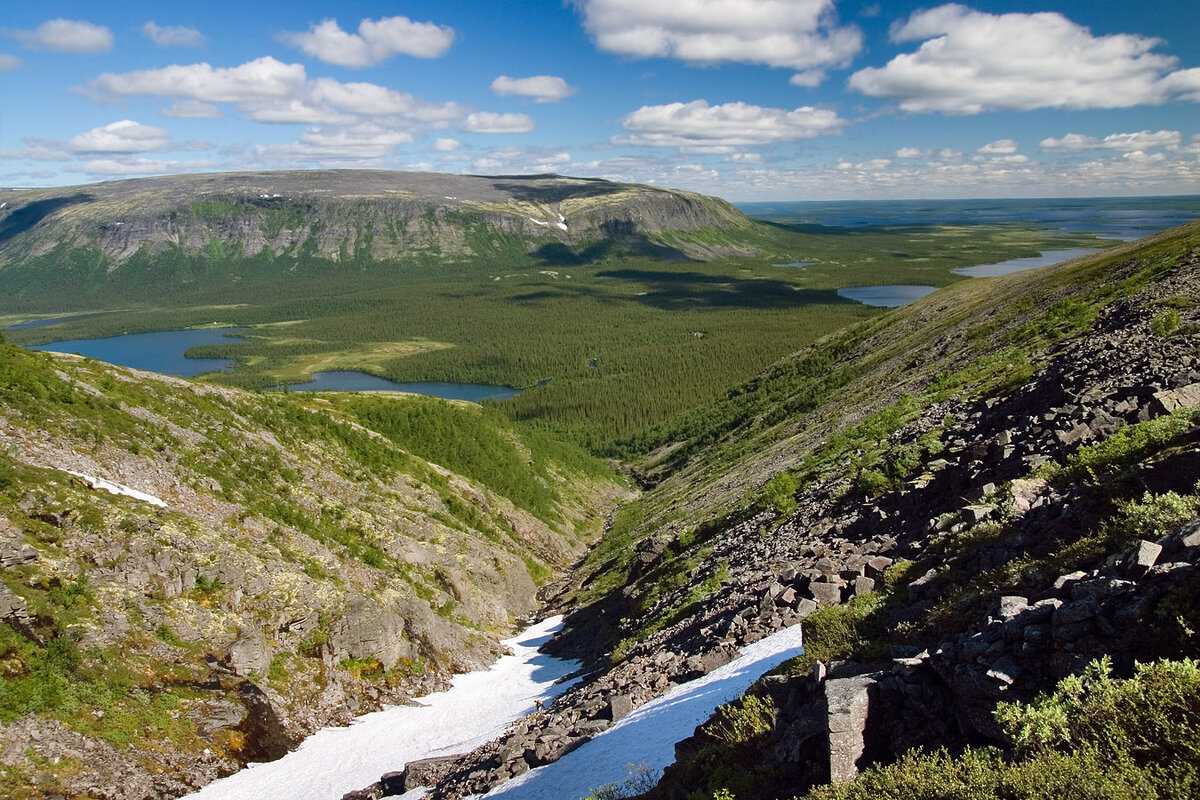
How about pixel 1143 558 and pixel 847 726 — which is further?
pixel 847 726

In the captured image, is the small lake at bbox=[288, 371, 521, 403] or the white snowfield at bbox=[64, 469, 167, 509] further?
the small lake at bbox=[288, 371, 521, 403]

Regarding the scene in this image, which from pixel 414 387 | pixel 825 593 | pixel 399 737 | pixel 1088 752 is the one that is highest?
pixel 1088 752

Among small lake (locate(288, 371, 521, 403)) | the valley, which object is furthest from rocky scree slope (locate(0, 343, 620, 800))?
small lake (locate(288, 371, 521, 403))

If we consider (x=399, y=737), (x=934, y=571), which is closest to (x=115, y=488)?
(x=399, y=737)

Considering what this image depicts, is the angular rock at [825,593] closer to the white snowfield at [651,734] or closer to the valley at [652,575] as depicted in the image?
the valley at [652,575]

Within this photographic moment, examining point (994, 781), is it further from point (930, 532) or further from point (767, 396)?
point (767, 396)

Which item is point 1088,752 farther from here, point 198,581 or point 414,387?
point 414,387

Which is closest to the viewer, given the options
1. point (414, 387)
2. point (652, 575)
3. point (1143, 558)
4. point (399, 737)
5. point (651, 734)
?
point (1143, 558)

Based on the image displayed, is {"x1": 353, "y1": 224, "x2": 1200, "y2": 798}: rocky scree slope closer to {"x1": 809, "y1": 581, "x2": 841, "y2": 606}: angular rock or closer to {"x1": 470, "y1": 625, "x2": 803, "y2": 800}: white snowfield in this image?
{"x1": 809, "y1": 581, "x2": 841, "y2": 606}: angular rock

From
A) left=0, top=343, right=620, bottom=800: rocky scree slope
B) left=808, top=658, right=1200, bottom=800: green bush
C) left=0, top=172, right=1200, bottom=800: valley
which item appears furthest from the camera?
left=0, top=343, right=620, bottom=800: rocky scree slope
